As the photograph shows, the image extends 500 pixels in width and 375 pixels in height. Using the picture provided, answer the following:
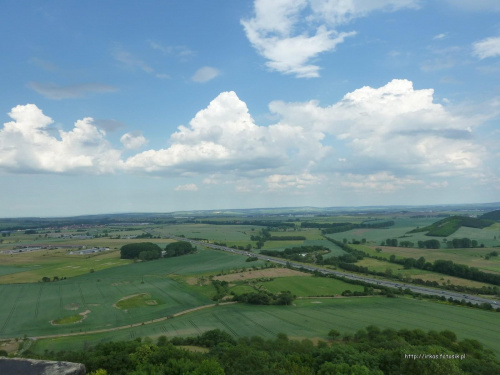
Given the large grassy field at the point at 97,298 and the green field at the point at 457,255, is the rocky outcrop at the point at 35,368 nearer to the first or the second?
the large grassy field at the point at 97,298

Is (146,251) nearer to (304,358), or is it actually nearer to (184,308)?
(184,308)

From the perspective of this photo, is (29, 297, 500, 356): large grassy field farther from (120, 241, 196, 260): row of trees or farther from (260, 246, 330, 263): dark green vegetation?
(120, 241, 196, 260): row of trees

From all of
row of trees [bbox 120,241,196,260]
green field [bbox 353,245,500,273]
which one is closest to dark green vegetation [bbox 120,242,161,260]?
row of trees [bbox 120,241,196,260]

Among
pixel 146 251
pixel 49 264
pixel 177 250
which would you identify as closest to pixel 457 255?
pixel 177 250

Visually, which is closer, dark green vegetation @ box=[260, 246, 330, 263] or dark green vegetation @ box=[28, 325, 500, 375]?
dark green vegetation @ box=[28, 325, 500, 375]

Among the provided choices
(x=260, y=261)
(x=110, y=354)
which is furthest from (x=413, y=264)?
(x=110, y=354)
